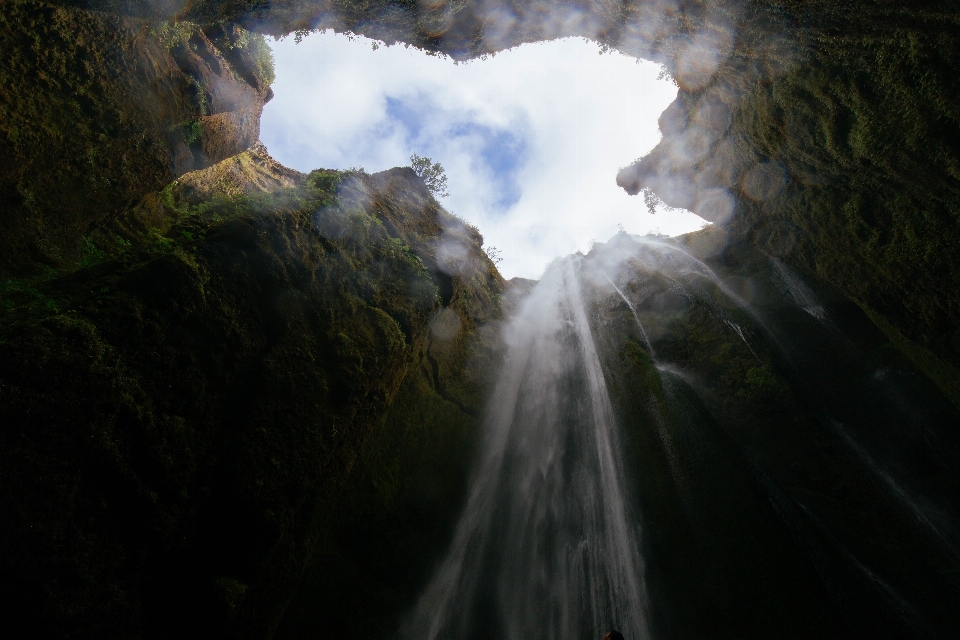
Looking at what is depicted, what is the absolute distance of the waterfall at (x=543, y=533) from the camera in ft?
30.0

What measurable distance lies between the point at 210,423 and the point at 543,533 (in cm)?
842

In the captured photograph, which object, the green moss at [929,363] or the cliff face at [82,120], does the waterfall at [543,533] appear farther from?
the cliff face at [82,120]

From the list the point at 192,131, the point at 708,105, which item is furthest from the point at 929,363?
the point at 192,131

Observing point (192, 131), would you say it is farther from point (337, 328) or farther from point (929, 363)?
point (929, 363)

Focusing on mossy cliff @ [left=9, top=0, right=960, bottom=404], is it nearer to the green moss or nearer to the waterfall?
the green moss

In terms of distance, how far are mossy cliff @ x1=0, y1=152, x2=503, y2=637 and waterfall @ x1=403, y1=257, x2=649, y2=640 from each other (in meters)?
1.18

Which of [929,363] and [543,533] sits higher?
[929,363]

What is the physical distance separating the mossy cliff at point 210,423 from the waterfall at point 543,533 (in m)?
1.18

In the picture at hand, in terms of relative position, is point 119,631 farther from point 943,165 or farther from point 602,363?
point 602,363

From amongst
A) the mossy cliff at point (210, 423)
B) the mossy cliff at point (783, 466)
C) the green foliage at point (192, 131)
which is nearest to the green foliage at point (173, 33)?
the green foliage at point (192, 131)

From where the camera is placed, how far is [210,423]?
5.48 metres

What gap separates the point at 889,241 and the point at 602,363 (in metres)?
8.60

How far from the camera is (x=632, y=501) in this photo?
10922 millimetres

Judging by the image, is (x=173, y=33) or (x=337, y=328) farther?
(x=337, y=328)
